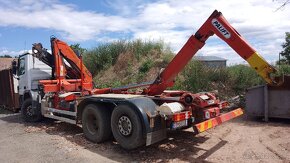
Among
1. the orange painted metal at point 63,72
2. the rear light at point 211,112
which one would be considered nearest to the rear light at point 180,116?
the rear light at point 211,112

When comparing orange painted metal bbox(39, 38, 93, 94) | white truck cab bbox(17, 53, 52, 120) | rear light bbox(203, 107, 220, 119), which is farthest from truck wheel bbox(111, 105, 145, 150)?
white truck cab bbox(17, 53, 52, 120)

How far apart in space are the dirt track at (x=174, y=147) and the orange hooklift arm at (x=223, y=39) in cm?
151

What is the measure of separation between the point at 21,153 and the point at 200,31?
503cm

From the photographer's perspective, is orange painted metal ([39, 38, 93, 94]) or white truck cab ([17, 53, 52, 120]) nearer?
orange painted metal ([39, 38, 93, 94])

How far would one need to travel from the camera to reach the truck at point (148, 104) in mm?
7047

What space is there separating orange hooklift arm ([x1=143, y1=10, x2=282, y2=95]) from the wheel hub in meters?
1.48

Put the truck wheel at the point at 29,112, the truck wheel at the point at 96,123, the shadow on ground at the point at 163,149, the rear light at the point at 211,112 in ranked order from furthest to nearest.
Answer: the truck wheel at the point at 29,112 → the truck wheel at the point at 96,123 → the rear light at the point at 211,112 → the shadow on ground at the point at 163,149

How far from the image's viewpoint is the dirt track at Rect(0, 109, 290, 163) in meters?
6.99

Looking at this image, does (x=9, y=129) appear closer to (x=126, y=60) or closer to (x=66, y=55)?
(x=66, y=55)

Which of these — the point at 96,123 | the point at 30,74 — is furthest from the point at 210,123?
the point at 30,74

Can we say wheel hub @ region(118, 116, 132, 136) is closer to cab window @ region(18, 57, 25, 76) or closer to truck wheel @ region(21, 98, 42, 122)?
truck wheel @ region(21, 98, 42, 122)

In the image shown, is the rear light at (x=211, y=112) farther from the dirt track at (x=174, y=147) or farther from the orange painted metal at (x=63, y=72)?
the orange painted metal at (x=63, y=72)

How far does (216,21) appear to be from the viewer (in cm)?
750

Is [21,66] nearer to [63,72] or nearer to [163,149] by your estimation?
[63,72]
